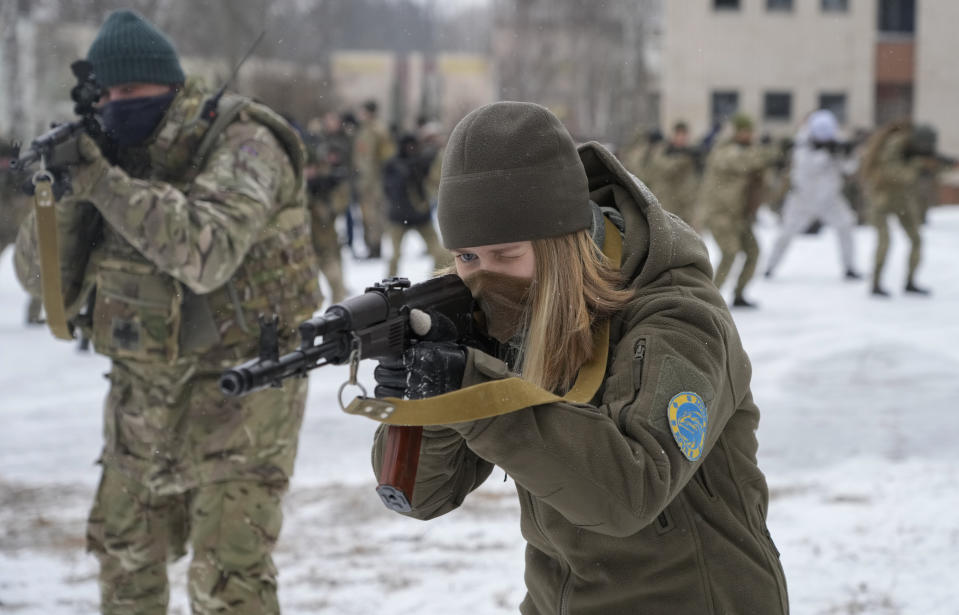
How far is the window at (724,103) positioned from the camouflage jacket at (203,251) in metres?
32.0

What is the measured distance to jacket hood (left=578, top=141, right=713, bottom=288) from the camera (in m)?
1.85

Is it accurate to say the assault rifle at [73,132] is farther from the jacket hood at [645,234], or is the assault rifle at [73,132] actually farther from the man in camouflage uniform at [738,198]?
the man in camouflage uniform at [738,198]

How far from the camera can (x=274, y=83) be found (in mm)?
26234

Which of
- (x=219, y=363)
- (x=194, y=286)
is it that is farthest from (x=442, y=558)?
(x=194, y=286)

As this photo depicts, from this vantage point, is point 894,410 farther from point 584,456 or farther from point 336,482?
point 584,456

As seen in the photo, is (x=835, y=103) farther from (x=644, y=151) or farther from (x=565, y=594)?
(x=565, y=594)

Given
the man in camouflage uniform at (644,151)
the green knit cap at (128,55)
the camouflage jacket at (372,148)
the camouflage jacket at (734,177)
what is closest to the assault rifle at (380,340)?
the green knit cap at (128,55)

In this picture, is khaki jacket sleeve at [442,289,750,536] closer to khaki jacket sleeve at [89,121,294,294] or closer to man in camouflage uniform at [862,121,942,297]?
khaki jacket sleeve at [89,121,294,294]

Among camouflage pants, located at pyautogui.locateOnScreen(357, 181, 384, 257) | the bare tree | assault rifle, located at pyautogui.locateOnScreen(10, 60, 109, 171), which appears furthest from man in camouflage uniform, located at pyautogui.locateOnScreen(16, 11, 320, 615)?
the bare tree

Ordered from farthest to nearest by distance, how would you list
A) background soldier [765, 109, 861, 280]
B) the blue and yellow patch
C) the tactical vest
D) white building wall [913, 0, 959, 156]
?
white building wall [913, 0, 959, 156] → background soldier [765, 109, 861, 280] → the tactical vest → the blue and yellow patch

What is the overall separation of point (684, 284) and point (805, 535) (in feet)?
10.9

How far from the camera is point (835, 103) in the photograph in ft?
113

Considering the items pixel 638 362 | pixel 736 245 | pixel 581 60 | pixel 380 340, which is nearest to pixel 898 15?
pixel 581 60

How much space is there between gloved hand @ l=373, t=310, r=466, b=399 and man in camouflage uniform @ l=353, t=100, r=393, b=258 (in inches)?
548
